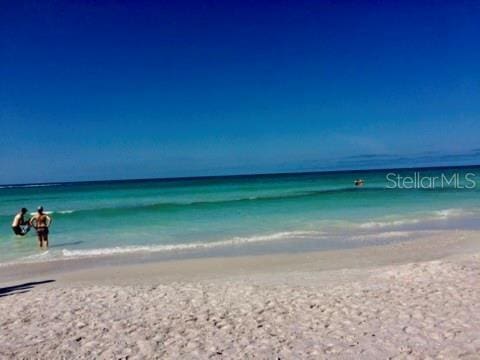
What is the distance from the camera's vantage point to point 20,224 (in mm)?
14664

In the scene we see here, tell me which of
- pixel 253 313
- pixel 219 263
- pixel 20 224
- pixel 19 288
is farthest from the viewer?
pixel 20 224

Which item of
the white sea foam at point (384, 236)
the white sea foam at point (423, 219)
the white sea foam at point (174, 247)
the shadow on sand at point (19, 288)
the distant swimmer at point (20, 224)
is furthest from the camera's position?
the white sea foam at point (423, 219)

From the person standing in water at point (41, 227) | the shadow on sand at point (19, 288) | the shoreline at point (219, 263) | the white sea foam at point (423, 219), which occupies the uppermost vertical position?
the person standing in water at point (41, 227)

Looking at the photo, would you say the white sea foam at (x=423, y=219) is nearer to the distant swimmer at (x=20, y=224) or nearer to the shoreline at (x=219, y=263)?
the shoreline at (x=219, y=263)

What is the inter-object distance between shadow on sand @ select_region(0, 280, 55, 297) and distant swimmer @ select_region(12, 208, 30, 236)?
6851 millimetres

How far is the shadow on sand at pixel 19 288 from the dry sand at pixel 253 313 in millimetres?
38

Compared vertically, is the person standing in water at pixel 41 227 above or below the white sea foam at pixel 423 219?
above

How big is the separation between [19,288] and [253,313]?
Answer: 16.5 feet

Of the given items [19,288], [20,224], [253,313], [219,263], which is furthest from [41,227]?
[253,313]

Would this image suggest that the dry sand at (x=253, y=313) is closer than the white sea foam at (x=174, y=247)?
Yes

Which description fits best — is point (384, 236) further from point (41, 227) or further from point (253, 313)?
point (41, 227)

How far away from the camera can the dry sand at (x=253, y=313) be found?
480cm

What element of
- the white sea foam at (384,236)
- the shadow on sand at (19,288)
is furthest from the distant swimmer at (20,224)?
the white sea foam at (384,236)

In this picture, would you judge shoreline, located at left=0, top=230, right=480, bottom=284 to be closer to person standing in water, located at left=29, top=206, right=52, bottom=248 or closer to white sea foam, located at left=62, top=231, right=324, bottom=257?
white sea foam, located at left=62, top=231, right=324, bottom=257
